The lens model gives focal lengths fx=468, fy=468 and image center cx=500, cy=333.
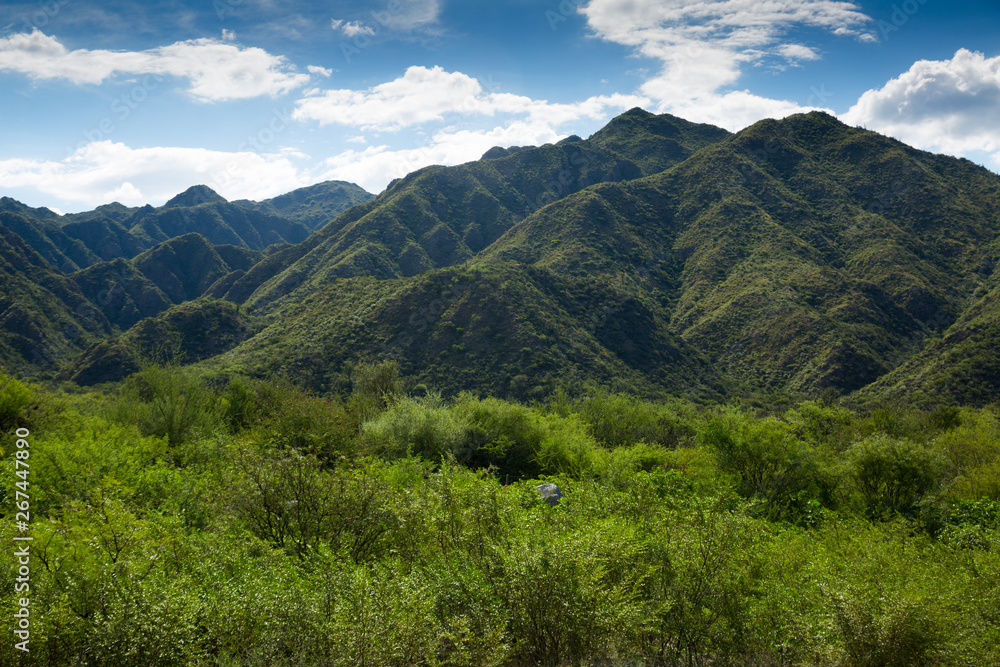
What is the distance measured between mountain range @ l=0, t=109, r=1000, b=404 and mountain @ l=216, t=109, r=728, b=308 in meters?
0.87

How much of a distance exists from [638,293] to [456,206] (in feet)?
222

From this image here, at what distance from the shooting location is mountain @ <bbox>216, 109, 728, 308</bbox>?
10404 cm

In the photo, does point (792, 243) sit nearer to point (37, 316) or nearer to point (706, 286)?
point (706, 286)

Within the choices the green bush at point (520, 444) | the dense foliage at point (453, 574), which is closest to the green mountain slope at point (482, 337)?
the green bush at point (520, 444)

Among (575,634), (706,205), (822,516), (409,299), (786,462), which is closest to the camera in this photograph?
(575,634)

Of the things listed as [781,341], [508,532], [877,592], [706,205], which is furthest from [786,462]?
[706,205]

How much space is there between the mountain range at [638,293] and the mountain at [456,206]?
872mm

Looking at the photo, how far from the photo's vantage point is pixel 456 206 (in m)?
138

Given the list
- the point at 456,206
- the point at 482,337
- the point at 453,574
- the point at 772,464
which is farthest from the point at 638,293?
the point at 453,574

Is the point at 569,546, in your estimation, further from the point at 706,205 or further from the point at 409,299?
the point at 706,205

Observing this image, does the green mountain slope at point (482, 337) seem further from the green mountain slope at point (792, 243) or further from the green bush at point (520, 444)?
the green bush at point (520, 444)

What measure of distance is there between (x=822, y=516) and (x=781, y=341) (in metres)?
68.3

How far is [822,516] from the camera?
13.8 metres

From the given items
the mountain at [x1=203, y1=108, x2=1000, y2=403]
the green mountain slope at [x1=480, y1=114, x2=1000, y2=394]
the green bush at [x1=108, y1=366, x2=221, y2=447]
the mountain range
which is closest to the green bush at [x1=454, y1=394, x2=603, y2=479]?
the green bush at [x1=108, y1=366, x2=221, y2=447]
